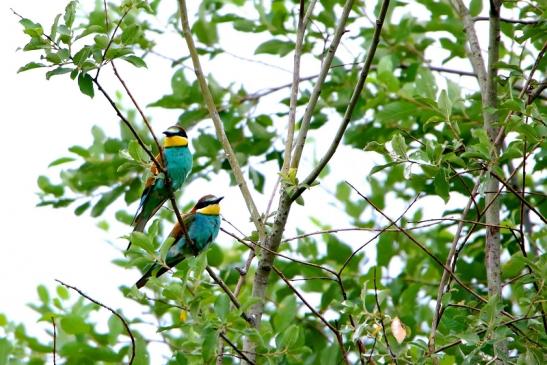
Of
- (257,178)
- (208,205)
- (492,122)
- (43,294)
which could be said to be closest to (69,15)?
(492,122)

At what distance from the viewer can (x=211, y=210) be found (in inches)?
205


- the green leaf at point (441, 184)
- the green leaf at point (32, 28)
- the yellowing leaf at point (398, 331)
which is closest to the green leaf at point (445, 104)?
the green leaf at point (441, 184)

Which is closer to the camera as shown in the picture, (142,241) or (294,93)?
(142,241)

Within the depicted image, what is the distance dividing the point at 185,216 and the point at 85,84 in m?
2.23

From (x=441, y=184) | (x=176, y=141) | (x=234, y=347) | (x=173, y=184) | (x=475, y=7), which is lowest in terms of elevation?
(x=234, y=347)

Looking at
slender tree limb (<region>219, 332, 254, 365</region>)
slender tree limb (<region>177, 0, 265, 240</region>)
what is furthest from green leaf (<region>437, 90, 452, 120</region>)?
slender tree limb (<region>219, 332, 254, 365</region>)

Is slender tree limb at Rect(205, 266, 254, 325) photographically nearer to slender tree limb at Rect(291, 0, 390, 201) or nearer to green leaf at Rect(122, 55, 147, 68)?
slender tree limb at Rect(291, 0, 390, 201)

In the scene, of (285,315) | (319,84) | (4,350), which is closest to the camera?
(319,84)

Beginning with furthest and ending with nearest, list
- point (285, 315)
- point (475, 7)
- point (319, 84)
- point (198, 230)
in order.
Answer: point (475, 7), point (198, 230), point (285, 315), point (319, 84)

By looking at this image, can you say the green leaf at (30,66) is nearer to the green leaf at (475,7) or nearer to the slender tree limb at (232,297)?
the slender tree limb at (232,297)

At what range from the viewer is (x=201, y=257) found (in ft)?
10.6

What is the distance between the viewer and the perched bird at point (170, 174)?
4.95 metres

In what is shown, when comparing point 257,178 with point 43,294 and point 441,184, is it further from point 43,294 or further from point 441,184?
point 441,184

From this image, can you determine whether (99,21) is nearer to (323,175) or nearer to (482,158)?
(323,175)
